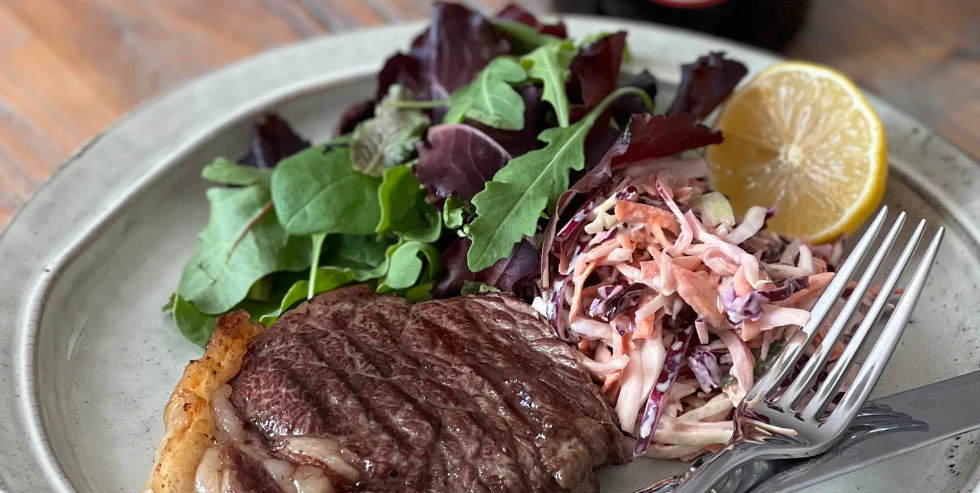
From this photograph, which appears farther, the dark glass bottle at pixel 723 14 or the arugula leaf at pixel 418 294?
the dark glass bottle at pixel 723 14

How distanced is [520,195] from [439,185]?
1.08ft

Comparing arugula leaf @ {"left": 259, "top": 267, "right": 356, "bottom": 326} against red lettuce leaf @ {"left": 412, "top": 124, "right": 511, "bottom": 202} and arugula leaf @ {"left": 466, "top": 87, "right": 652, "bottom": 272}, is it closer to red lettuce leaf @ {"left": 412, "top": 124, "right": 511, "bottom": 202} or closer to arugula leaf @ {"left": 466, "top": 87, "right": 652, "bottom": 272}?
red lettuce leaf @ {"left": 412, "top": 124, "right": 511, "bottom": 202}

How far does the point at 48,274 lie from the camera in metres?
2.82

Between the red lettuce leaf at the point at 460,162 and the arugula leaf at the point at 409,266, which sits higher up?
the red lettuce leaf at the point at 460,162

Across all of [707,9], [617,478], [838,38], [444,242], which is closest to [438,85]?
[444,242]

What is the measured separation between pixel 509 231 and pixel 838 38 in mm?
2714

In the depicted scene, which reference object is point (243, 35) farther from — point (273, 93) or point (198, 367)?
point (198, 367)

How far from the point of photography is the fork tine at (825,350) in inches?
85.8

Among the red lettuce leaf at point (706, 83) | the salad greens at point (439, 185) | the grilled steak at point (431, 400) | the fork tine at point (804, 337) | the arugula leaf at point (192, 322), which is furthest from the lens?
the red lettuce leaf at point (706, 83)

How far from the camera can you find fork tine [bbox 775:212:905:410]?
85.8 inches

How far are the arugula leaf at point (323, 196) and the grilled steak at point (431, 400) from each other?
471mm

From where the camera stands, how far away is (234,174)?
309cm

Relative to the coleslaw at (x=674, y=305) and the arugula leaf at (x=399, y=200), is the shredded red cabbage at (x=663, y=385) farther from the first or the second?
the arugula leaf at (x=399, y=200)

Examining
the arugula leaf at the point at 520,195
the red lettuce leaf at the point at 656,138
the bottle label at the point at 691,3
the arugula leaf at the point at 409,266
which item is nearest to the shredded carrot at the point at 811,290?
the red lettuce leaf at the point at 656,138
